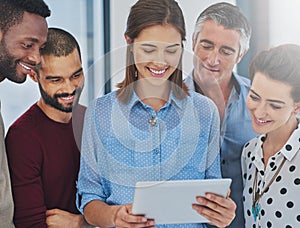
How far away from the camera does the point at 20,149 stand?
1.37m

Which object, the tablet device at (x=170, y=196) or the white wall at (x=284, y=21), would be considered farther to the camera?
the white wall at (x=284, y=21)

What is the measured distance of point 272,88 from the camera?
4.53 ft

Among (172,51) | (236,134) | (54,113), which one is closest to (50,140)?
(54,113)

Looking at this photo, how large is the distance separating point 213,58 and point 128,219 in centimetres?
46

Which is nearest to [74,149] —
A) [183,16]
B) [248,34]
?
[183,16]

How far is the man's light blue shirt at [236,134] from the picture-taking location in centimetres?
141

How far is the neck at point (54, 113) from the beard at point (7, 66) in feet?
0.26

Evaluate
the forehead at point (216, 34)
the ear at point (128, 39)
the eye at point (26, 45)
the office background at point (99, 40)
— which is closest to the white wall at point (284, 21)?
the office background at point (99, 40)

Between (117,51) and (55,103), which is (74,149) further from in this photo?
(117,51)

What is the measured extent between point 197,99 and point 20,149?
47 cm

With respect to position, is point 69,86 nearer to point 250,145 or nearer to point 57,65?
point 57,65

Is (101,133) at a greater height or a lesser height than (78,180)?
greater

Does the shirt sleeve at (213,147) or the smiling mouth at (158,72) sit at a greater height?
the smiling mouth at (158,72)

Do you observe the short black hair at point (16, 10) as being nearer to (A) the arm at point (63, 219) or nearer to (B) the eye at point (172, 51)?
(B) the eye at point (172, 51)
